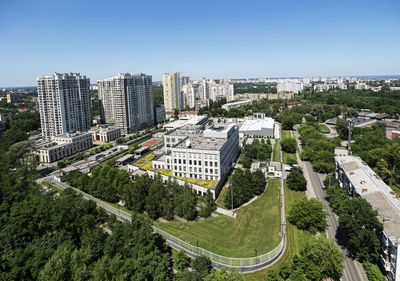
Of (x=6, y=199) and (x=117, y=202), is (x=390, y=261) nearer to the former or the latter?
(x=117, y=202)

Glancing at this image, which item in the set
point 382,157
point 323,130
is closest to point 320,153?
point 382,157

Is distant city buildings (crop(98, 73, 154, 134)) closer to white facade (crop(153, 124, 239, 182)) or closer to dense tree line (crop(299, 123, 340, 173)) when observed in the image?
white facade (crop(153, 124, 239, 182))

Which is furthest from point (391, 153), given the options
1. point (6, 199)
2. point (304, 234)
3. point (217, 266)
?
point (6, 199)

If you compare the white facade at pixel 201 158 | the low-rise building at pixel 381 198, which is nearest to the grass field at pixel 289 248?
the low-rise building at pixel 381 198

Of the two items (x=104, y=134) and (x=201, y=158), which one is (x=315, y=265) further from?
(x=104, y=134)

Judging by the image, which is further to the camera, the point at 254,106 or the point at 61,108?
the point at 254,106
